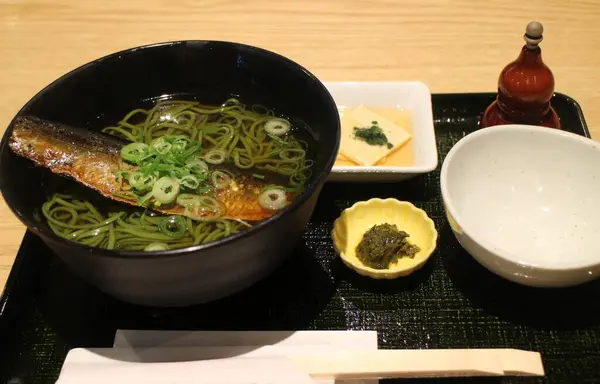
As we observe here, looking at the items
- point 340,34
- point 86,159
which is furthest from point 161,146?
point 340,34

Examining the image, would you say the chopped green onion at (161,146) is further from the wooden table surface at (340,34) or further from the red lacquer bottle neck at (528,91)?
the red lacquer bottle neck at (528,91)

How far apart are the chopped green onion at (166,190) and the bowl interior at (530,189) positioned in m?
0.73

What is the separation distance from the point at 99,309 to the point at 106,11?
179 centimetres

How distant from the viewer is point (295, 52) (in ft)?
8.00

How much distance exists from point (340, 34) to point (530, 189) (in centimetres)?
122

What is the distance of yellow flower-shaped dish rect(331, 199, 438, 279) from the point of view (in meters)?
1.47

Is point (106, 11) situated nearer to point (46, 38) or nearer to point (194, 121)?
point (46, 38)

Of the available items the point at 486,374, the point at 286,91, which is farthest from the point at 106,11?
the point at 486,374

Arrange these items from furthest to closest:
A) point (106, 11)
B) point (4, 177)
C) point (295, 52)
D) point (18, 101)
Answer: point (106, 11), point (295, 52), point (18, 101), point (4, 177)

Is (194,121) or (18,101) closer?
(194,121)

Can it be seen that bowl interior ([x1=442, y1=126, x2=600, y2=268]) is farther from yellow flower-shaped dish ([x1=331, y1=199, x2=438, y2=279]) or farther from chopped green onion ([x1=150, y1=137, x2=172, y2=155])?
chopped green onion ([x1=150, y1=137, x2=172, y2=155])

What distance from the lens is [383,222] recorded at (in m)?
1.61

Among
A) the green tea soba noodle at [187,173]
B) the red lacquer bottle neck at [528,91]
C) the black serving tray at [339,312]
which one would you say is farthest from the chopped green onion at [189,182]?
the red lacquer bottle neck at [528,91]

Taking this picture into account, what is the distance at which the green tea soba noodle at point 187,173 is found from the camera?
1350 millimetres
